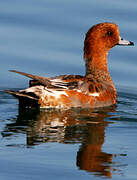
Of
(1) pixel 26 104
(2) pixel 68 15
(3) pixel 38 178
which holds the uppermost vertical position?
(2) pixel 68 15

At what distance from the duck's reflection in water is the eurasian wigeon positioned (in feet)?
0.63

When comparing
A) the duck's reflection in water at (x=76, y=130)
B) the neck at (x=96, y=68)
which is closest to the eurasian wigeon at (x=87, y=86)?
the neck at (x=96, y=68)

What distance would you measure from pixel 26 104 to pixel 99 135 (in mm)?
2170

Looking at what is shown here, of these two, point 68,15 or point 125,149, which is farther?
point 68,15

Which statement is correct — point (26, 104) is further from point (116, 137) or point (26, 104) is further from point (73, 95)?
point (116, 137)

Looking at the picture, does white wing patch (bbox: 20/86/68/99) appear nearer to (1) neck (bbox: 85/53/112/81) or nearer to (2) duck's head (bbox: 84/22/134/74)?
(1) neck (bbox: 85/53/112/81)

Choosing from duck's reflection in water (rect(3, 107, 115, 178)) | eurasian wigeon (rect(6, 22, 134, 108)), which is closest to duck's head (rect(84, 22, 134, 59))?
eurasian wigeon (rect(6, 22, 134, 108))

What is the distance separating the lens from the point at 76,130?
939cm

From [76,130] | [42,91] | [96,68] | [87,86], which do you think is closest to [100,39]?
[96,68]

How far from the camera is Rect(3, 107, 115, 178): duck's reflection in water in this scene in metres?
7.80

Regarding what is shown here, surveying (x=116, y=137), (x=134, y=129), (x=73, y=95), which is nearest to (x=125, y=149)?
(x=116, y=137)

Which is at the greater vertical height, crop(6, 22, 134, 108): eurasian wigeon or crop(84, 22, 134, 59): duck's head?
crop(84, 22, 134, 59): duck's head

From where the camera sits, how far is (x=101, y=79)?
12.0 m

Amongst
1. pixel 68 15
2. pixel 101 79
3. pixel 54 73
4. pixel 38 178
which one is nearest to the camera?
pixel 38 178
